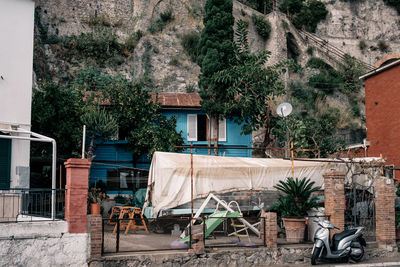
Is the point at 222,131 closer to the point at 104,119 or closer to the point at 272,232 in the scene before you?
the point at 104,119

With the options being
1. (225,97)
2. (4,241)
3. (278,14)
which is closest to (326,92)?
(278,14)

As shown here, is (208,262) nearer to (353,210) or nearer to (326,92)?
(353,210)

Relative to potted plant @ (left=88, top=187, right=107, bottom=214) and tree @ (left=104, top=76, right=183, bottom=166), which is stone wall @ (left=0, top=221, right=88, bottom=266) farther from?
tree @ (left=104, top=76, right=183, bottom=166)

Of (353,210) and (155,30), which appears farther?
(155,30)

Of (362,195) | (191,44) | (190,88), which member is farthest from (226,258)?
(191,44)

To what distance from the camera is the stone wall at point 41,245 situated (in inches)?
360

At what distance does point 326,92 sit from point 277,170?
90.3ft


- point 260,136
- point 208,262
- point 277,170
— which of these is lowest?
point 208,262

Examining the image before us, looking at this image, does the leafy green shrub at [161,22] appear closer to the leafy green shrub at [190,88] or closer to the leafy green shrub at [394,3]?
the leafy green shrub at [190,88]

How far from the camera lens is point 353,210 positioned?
13305 millimetres

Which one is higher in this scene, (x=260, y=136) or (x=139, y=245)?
(x=260, y=136)

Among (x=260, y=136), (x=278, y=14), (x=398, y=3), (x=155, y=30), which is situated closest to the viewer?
(x=260, y=136)

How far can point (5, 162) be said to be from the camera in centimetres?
1308

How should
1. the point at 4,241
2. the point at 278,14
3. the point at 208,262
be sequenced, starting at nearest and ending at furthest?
1. the point at 4,241
2. the point at 208,262
3. the point at 278,14
